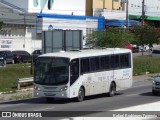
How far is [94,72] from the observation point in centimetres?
2969

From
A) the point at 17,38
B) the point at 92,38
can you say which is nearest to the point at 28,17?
the point at 17,38

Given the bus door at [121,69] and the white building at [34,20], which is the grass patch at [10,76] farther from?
the white building at [34,20]

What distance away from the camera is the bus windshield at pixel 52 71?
27.5 meters

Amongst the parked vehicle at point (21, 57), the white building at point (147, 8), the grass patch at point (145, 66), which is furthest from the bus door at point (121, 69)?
the white building at point (147, 8)

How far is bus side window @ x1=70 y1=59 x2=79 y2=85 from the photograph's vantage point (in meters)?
27.6

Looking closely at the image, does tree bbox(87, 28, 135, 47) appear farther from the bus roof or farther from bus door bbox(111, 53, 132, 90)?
the bus roof

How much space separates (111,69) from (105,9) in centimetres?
7266

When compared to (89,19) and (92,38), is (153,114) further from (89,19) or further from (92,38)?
(89,19)

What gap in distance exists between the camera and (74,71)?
27.9 metres

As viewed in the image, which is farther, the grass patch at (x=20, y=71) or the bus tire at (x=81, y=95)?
the grass patch at (x=20, y=71)

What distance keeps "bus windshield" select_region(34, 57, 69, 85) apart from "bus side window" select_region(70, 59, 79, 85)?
0.26m

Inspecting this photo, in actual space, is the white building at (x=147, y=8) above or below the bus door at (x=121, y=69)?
above

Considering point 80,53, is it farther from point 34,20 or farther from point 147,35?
point 34,20

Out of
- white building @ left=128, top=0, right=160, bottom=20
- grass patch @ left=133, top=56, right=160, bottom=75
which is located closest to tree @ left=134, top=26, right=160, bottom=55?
grass patch @ left=133, top=56, right=160, bottom=75
